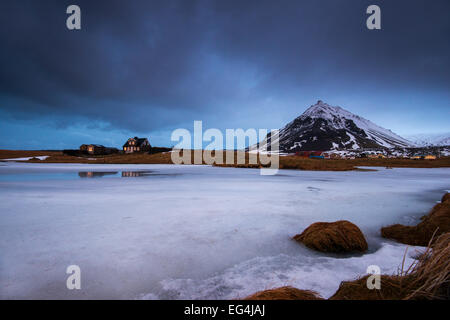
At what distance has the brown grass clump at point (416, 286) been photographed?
5.94 feet

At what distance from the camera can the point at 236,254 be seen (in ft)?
11.4

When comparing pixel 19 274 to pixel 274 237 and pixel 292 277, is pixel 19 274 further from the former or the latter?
pixel 274 237

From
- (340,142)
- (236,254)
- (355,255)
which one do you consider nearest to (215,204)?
(236,254)

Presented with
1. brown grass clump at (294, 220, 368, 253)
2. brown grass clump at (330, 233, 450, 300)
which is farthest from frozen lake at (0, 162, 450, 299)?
brown grass clump at (330, 233, 450, 300)

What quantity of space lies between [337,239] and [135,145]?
235 feet

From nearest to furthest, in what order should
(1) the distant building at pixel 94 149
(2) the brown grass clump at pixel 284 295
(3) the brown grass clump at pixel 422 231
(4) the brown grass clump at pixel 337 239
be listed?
(2) the brown grass clump at pixel 284 295 → (4) the brown grass clump at pixel 337 239 → (3) the brown grass clump at pixel 422 231 → (1) the distant building at pixel 94 149

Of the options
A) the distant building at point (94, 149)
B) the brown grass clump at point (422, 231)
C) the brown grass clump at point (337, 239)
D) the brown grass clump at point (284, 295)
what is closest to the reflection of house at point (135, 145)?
the distant building at point (94, 149)

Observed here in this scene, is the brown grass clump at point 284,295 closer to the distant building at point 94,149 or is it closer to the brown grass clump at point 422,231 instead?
the brown grass clump at point 422,231

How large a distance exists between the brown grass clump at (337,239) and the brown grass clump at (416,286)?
152 cm

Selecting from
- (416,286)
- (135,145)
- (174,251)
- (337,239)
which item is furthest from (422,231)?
(135,145)

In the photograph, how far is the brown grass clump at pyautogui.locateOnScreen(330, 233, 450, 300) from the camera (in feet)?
5.94

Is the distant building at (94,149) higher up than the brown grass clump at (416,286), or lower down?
higher up

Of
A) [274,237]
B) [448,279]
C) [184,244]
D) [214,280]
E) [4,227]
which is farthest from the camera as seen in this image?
[4,227]
